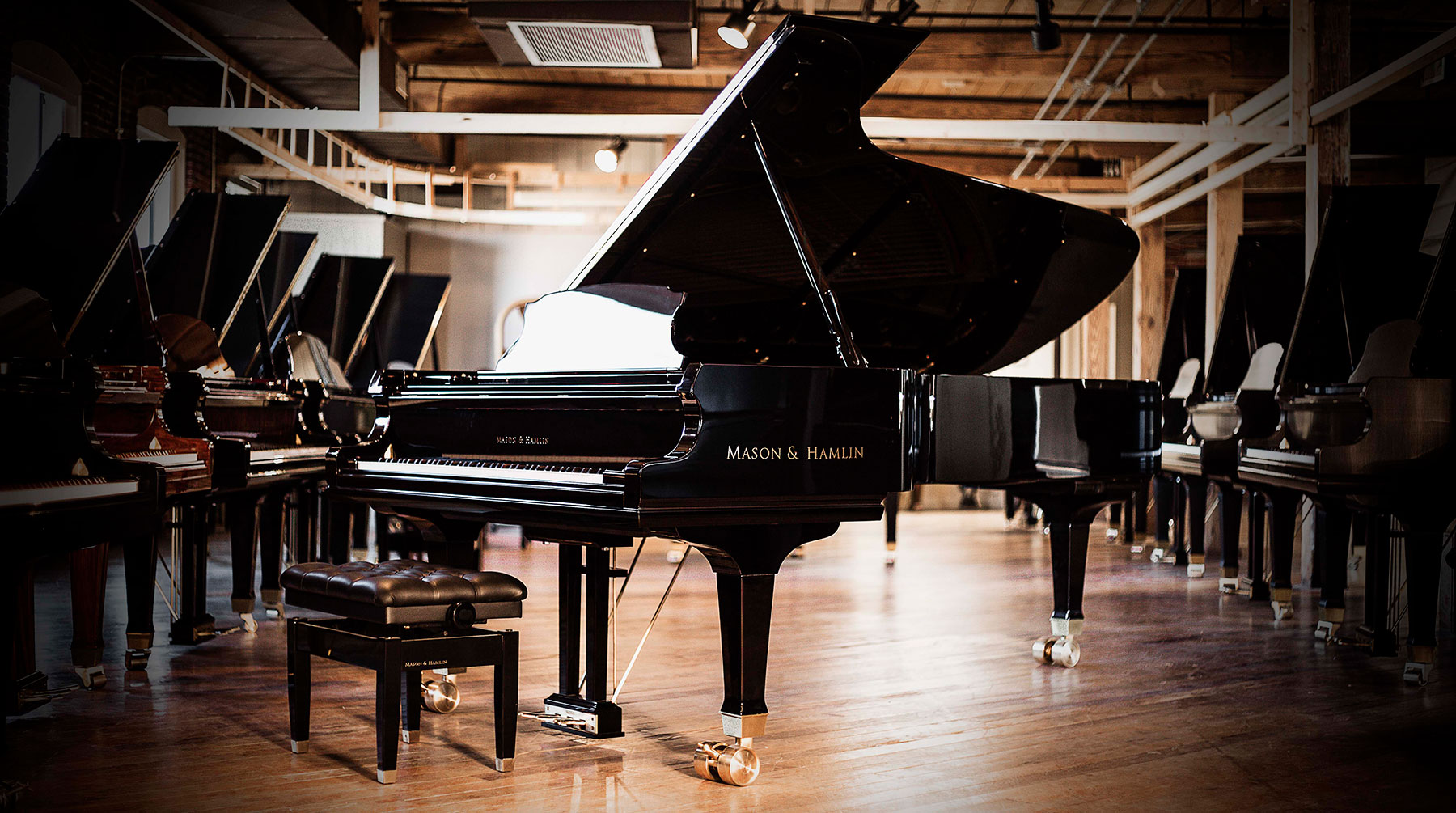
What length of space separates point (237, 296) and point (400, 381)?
7.14ft

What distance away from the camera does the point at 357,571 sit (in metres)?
3.08

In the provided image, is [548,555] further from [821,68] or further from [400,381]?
[821,68]

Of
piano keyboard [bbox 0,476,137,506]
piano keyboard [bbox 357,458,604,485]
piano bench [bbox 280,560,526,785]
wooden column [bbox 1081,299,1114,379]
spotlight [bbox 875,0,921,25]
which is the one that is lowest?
piano bench [bbox 280,560,526,785]

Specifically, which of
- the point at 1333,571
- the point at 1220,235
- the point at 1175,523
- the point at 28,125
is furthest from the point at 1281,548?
Result: the point at 28,125

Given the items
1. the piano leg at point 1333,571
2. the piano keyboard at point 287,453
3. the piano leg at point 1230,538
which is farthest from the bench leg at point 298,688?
the piano leg at point 1230,538

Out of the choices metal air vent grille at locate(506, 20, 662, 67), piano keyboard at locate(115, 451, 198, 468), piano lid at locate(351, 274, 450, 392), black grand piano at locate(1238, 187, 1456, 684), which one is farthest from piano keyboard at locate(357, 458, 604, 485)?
piano lid at locate(351, 274, 450, 392)

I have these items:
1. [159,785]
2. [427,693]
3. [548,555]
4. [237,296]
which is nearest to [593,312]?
[427,693]

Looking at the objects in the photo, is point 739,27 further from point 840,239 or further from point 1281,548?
point 1281,548

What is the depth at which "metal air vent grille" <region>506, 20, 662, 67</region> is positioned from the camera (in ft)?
23.7

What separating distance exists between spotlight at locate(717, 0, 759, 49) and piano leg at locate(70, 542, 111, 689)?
438 cm

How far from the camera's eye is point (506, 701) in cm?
303

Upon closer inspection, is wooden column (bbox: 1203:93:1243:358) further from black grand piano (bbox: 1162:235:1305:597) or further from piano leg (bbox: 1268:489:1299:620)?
piano leg (bbox: 1268:489:1299:620)

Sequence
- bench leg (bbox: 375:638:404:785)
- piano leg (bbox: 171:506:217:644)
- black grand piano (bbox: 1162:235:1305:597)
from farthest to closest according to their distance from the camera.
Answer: black grand piano (bbox: 1162:235:1305:597)
piano leg (bbox: 171:506:217:644)
bench leg (bbox: 375:638:404:785)

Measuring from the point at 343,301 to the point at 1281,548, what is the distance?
19.2 ft
